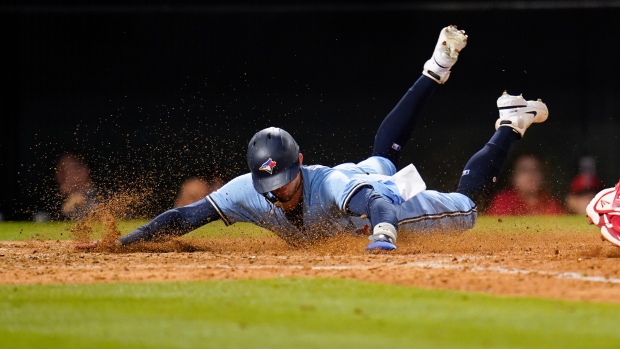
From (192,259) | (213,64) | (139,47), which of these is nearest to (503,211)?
(213,64)

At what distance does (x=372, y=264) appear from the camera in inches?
196

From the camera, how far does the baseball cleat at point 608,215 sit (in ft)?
17.4

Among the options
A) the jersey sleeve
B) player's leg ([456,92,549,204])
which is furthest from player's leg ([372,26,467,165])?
the jersey sleeve

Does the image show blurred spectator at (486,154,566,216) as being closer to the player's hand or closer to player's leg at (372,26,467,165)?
player's leg at (372,26,467,165)

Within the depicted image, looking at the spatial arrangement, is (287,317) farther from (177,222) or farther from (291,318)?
(177,222)

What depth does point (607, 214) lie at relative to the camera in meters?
5.34

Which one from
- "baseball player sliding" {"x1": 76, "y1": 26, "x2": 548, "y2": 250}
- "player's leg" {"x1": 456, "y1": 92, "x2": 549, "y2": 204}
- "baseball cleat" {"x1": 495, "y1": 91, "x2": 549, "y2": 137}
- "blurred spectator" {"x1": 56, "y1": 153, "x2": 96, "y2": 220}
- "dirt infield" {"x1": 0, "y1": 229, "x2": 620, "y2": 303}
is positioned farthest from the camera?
"blurred spectator" {"x1": 56, "y1": 153, "x2": 96, "y2": 220}

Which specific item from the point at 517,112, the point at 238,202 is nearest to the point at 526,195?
the point at 517,112

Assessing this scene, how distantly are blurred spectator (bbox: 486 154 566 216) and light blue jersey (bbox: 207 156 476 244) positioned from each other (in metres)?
5.00

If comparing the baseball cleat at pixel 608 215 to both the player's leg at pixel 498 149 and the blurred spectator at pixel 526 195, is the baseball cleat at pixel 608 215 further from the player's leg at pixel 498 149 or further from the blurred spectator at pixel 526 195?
the blurred spectator at pixel 526 195

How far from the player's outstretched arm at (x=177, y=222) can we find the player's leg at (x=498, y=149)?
2.04m

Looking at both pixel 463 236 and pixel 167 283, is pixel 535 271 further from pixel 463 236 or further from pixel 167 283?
pixel 463 236

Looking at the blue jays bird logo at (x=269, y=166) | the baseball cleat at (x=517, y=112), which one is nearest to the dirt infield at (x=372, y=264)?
the blue jays bird logo at (x=269, y=166)

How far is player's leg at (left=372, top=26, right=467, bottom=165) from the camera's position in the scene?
277 inches
